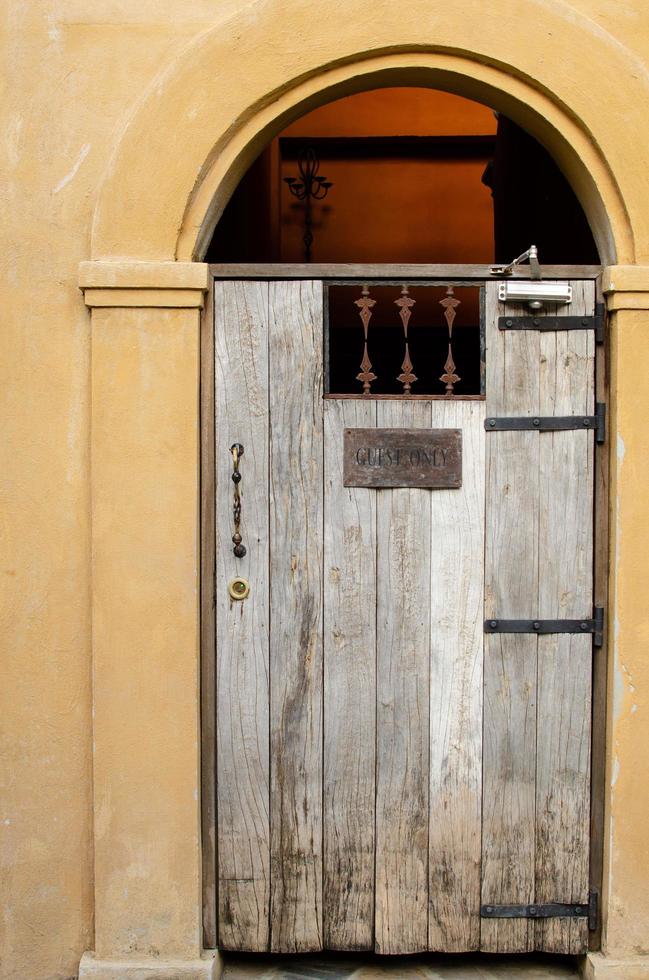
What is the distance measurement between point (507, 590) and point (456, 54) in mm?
1680

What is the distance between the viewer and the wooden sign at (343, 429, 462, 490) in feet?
9.36

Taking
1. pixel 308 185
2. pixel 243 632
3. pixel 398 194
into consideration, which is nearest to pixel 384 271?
pixel 243 632

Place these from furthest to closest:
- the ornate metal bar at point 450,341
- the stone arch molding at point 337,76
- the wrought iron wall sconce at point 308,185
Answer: the wrought iron wall sconce at point 308,185 < the ornate metal bar at point 450,341 < the stone arch molding at point 337,76

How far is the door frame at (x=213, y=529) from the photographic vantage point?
2842 mm

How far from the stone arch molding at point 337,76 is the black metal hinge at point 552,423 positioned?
515 millimetres

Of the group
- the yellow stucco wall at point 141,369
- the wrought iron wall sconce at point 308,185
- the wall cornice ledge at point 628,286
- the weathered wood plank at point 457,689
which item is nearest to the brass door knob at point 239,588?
the yellow stucco wall at point 141,369

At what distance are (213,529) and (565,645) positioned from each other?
1191mm

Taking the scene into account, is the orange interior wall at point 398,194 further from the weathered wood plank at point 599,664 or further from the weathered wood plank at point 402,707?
the weathered wood plank at point 402,707

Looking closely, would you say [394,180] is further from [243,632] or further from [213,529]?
[243,632]

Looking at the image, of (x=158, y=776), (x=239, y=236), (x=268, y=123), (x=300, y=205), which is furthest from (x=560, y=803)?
(x=300, y=205)

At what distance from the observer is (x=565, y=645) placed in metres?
2.88

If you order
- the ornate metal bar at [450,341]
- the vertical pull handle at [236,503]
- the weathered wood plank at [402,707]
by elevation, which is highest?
the ornate metal bar at [450,341]

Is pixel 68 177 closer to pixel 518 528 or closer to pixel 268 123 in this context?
pixel 268 123

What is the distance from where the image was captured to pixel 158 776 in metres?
2.79
